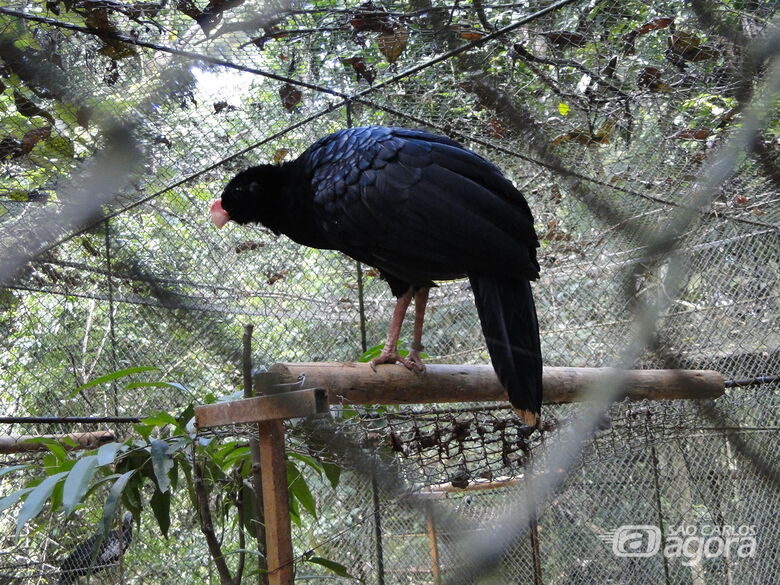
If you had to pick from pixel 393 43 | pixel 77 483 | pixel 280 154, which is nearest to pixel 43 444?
pixel 77 483

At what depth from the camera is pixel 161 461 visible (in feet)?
4.12

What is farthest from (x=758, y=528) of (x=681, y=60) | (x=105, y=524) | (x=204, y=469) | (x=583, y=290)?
(x=105, y=524)

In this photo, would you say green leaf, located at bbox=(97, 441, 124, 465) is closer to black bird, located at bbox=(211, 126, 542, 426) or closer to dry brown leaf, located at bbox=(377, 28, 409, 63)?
black bird, located at bbox=(211, 126, 542, 426)

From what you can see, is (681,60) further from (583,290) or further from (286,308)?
(286,308)

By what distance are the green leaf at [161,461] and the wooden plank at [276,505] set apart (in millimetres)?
163

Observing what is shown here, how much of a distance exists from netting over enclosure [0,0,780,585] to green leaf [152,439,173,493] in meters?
0.22

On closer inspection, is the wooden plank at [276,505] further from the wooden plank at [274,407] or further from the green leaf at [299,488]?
the green leaf at [299,488]

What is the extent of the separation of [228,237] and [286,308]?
1.00ft

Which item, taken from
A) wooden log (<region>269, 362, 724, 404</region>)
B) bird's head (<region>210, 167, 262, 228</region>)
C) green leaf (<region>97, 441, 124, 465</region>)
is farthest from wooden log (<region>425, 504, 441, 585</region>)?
green leaf (<region>97, 441, 124, 465</region>)

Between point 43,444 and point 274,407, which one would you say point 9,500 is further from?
point 43,444

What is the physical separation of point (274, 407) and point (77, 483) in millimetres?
316

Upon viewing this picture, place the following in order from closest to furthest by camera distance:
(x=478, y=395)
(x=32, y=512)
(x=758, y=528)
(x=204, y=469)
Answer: (x=32, y=512), (x=204, y=469), (x=478, y=395), (x=758, y=528)

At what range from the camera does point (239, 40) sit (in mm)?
1690

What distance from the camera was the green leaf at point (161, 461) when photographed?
123 cm
